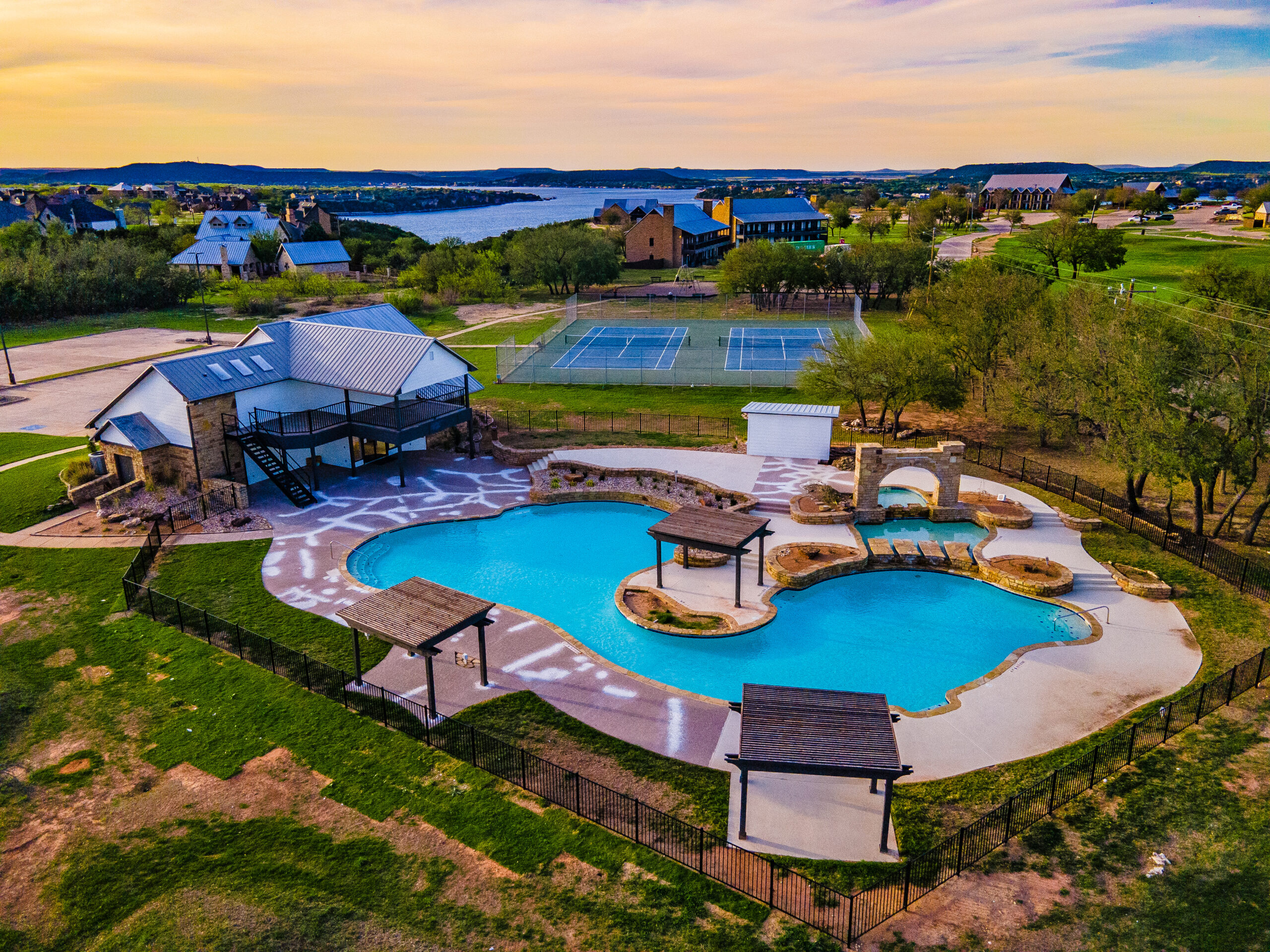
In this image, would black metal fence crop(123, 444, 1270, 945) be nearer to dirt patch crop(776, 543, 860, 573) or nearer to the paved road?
dirt patch crop(776, 543, 860, 573)

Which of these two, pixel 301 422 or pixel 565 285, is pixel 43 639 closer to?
pixel 301 422

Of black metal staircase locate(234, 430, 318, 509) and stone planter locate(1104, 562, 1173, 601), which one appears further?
black metal staircase locate(234, 430, 318, 509)

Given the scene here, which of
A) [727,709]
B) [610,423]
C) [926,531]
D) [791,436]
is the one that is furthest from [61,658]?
[791,436]

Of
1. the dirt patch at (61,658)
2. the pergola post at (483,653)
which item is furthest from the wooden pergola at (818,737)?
the dirt patch at (61,658)

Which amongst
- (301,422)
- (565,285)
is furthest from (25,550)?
(565,285)

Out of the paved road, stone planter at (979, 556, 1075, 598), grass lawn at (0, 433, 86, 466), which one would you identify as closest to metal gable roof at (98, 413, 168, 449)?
grass lawn at (0, 433, 86, 466)

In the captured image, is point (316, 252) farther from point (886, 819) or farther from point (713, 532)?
point (886, 819)

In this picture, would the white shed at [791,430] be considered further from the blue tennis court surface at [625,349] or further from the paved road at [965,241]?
the paved road at [965,241]
